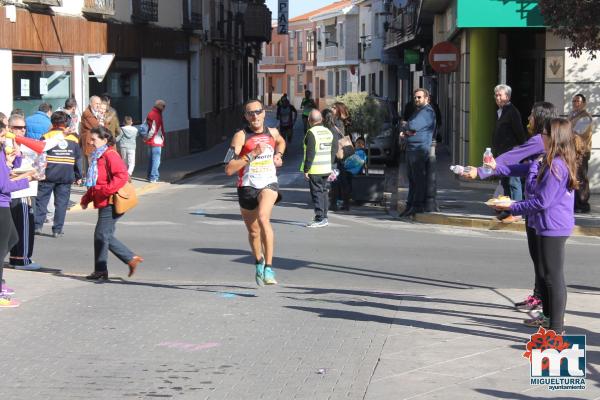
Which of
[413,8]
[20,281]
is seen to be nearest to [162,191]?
→ [20,281]

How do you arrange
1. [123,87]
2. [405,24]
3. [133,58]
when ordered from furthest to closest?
[405,24]
[133,58]
[123,87]

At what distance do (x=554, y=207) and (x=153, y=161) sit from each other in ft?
55.7

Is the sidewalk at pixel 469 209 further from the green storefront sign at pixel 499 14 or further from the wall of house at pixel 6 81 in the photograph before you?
the wall of house at pixel 6 81

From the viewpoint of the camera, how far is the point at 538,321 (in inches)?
343

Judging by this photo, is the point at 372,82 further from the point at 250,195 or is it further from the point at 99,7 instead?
the point at 250,195

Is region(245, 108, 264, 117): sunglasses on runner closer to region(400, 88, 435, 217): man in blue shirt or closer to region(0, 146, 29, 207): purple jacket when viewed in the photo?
region(0, 146, 29, 207): purple jacket

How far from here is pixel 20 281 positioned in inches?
443

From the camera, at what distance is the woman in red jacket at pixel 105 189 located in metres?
11.3

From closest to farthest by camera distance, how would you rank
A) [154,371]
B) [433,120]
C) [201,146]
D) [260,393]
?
[260,393], [154,371], [433,120], [201,146]

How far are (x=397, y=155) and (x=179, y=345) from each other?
69.3 feet

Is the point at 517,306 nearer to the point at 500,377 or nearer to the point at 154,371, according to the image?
the point at 500,377

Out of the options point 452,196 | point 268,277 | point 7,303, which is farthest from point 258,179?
point 452,196

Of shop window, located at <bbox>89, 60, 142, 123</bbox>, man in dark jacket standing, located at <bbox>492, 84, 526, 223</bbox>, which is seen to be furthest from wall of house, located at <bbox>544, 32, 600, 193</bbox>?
shop window, located at <bbox>89, 60, 142, 123</bbox>

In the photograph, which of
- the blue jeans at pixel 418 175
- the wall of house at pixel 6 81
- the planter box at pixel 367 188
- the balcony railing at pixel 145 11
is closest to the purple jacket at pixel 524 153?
the blue jeans at pixel 418 175
